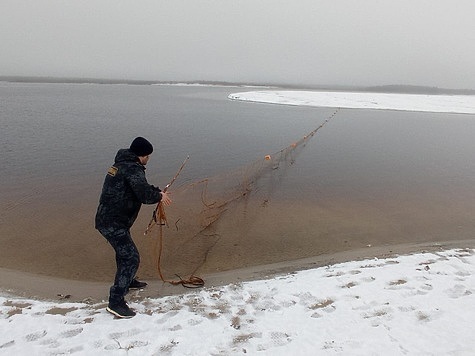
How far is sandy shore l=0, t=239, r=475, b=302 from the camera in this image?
4.49 metres

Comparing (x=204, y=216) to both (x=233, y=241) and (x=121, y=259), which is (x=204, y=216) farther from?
(x=121, y=259)

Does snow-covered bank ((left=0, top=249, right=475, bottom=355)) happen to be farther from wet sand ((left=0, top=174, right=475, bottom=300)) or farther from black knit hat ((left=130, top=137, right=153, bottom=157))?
black knit hat ((left=130, top=137, right=153, bottom=157))

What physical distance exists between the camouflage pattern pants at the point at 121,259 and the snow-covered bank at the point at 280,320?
26cm

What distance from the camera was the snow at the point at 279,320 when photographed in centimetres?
335

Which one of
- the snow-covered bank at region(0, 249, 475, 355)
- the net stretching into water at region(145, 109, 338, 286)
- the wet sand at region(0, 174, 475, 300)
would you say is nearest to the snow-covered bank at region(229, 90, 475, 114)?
the net stretching into water at region(145, 109, 338, 286)

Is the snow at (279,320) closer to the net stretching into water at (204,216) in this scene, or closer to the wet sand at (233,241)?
the wet sand at (233,241)

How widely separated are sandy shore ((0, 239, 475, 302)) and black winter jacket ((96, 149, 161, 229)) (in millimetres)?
1199

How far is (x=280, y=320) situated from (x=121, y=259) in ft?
6.15

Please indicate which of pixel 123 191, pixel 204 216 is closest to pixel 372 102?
pixel 204 216

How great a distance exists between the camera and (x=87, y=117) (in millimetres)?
22125

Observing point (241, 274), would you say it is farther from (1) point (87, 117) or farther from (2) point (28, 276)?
(1) point (87, 117)

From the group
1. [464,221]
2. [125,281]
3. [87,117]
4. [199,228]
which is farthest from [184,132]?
[125,281]

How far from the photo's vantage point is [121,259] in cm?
397

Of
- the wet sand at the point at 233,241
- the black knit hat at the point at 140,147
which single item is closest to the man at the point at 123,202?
the black knit hat at the point at 140,147
